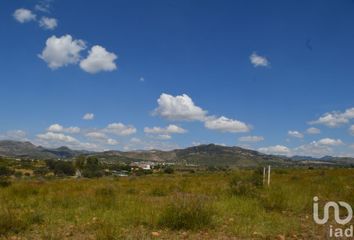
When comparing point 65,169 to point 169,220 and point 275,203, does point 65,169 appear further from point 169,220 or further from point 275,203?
point 169,220

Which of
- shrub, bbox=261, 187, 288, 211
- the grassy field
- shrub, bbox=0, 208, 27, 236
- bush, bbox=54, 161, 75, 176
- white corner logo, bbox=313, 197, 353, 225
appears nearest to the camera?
the grassy field

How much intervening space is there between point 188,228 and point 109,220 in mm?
2006

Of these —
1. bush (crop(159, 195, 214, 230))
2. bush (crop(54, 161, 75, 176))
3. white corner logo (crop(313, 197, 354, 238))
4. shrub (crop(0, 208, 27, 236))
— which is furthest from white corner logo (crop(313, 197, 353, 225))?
bush (crop(54, 161, 75, 176))

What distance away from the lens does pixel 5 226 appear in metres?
9.20

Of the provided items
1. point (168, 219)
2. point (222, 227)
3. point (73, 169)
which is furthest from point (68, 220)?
point (73, 169)

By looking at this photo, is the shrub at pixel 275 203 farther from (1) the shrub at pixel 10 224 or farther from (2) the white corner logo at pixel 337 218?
(1) the shrub at pixel 10 224

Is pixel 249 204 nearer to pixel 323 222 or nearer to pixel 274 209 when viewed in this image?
pixel 274 209

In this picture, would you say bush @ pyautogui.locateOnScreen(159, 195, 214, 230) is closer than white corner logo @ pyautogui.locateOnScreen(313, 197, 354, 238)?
No

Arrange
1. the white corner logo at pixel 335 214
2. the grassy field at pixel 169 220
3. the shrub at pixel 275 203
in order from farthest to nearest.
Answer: the shrub at pixel 275 203 < the white corner logo at pixel 335 214 < the grassy field at pixel 169 220

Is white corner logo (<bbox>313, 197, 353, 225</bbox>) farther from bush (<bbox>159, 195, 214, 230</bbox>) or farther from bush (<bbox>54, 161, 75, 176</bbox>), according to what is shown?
bush (<bbox>54, 161, 75, 176</bbox>)

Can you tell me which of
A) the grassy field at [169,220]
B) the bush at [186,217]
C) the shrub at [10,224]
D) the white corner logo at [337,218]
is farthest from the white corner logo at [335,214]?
the shrub at [10,224]

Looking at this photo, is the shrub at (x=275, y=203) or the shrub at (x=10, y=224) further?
the shrub at (x=275, y=203)

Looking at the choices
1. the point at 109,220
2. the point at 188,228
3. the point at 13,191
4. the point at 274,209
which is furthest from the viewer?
the point at 13,191

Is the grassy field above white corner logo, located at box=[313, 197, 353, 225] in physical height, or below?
below
